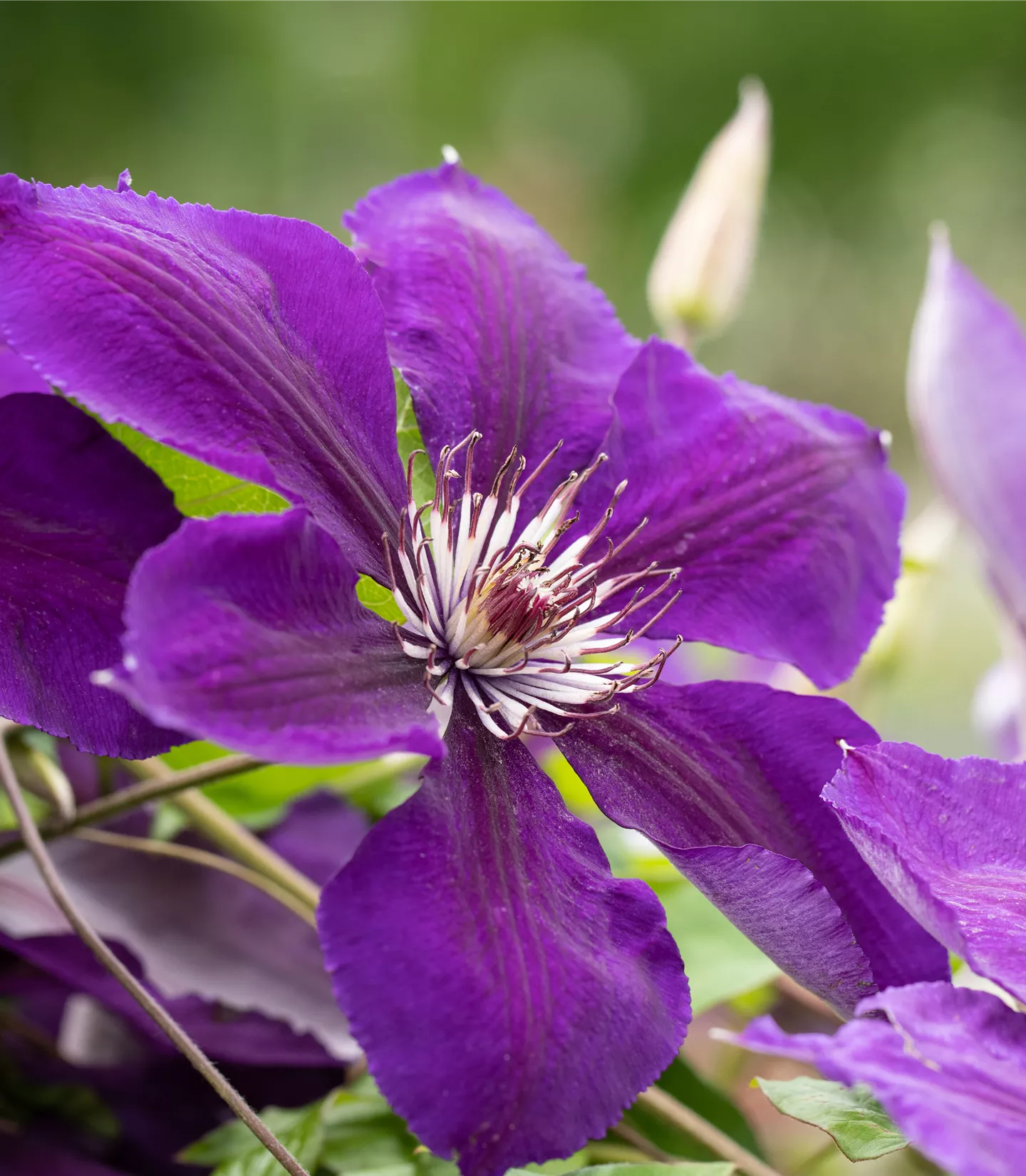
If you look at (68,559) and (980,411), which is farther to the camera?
(980,411)

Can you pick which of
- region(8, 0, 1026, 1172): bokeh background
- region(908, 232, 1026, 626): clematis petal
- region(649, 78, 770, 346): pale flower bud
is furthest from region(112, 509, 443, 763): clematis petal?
region(8, 0, 1026, 1172): bokeh background

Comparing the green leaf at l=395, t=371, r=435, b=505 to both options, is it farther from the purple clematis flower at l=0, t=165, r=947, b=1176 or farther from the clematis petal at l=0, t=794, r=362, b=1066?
the clematis petal at l=0, t=794, r=362, b=1066

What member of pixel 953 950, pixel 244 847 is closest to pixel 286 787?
pixel 244 847

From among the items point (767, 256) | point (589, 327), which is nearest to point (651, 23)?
point (767, 256)

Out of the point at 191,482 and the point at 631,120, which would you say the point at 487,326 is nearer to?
the point at 191,482

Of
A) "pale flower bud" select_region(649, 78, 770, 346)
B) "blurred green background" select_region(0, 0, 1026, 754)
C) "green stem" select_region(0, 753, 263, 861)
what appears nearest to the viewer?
"green stem" select_region(0, 753, 263, 861)

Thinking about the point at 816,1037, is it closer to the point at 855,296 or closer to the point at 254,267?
the point at 254,267

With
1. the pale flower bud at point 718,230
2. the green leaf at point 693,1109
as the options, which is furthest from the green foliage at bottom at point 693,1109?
the pale flower bud at point 718,230
